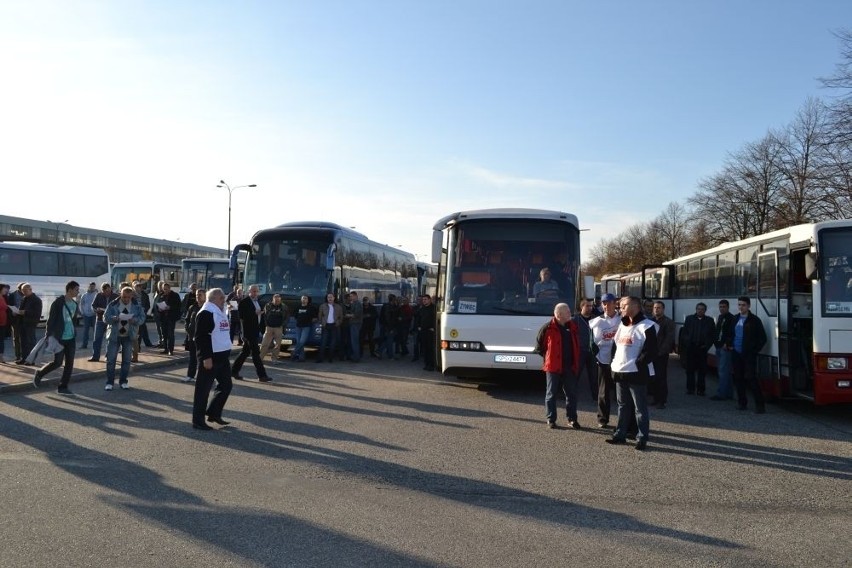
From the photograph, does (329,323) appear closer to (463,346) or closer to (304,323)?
(304,323)

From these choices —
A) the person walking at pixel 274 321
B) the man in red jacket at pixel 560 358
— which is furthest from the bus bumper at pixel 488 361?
the person walking at pixel 274 321

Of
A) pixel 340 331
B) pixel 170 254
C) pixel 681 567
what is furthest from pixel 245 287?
pixel 170 254

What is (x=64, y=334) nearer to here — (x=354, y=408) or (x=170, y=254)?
(x=354, y=408)

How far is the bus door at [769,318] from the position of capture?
38.9 ft

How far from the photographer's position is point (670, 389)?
14.8m

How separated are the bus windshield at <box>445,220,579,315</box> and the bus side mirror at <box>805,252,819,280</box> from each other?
12.0 feet

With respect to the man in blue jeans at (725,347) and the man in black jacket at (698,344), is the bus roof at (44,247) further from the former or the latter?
the man in blue jeans at (725,347)

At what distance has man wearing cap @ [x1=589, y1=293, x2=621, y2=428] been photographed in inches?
388

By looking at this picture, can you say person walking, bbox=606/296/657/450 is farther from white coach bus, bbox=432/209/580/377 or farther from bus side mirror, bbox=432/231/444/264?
bus side mirror, bbox=432/231/444/264

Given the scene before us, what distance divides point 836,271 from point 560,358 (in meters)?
4.57

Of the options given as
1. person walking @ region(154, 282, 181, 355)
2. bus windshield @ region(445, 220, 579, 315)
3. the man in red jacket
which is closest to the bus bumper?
bus windshield @ region(445, 220, 579, 315)

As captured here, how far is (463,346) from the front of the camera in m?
12.4

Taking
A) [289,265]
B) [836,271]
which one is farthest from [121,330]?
[836,271]

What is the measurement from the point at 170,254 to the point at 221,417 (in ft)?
338
